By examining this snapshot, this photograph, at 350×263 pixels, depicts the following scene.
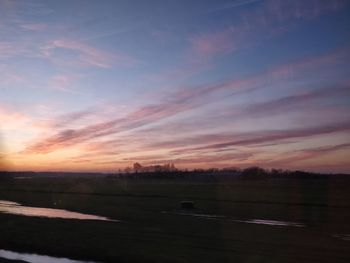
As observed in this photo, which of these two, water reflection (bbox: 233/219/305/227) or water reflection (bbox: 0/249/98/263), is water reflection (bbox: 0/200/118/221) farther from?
water reflection (bbox: 0/249/98/263)

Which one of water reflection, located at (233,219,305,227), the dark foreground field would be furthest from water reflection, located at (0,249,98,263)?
water reflection, located at (233,219,305,227)

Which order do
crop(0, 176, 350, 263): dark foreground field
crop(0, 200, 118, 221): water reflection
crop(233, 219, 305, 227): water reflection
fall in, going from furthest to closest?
crop(0, 200, 118, 221): water reflection
crop(233, 219, 305, 227): water reflection
crop(0, 176, 350, 263): dark foreground field

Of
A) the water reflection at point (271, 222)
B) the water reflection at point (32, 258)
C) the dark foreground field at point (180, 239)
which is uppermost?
the water reflection at point (271, 222)

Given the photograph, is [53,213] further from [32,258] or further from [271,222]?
[32,258]

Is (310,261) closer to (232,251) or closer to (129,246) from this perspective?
(232,251)

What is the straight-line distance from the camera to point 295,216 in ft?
151

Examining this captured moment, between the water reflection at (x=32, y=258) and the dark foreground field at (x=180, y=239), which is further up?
the dark foreground field at (x=180, y=239)

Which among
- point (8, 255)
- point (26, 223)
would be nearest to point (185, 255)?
point (8, 255)

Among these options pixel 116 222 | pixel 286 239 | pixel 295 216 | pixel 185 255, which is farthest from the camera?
pixel 295 216

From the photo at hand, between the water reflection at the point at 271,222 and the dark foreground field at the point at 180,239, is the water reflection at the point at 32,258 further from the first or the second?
the water reflection at the point at 271,222

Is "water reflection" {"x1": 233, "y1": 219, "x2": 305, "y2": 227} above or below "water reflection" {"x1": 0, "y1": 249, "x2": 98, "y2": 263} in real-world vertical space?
above

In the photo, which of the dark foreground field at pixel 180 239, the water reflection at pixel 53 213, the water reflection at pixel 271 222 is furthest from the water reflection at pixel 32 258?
the water reflection at pixel 271 222

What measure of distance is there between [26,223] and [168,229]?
13.9 m

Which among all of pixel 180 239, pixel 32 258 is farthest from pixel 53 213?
pixel 32 258
